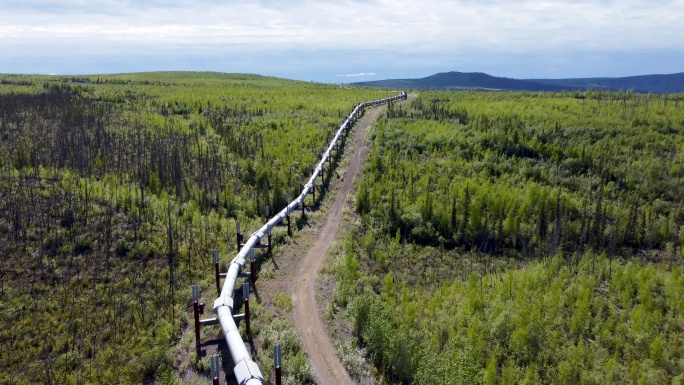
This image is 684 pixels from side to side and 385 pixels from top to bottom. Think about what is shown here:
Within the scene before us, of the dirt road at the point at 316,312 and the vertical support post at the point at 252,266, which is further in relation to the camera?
the vertical support post at the point at 252,266

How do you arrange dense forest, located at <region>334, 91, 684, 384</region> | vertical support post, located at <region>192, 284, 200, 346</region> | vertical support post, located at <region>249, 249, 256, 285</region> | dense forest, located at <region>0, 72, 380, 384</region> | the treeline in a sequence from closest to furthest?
1. vertical support post, located at <region>192, 284, 200, 346</region>
2. dense forest, located at <region>334, 91, 684, 384</region>
3. dense forest, located at <region>0, 72, 380, 384</region>
4. vertical support post, located at <region>249, 249, 256, 285</region>
5. the treeline

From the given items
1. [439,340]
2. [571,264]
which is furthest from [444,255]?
[439,340]

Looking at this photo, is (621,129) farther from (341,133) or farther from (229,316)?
(229,316)

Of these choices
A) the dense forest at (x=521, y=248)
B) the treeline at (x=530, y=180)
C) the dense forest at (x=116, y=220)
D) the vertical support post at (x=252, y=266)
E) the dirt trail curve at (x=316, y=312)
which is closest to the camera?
the dirt trail curve at (x=316, y=312)

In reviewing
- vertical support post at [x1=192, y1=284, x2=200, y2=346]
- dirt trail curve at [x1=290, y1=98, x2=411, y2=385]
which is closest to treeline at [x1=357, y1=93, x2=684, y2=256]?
dirt trail curve at [x1=290, y1=98, x2=411, y2=385]

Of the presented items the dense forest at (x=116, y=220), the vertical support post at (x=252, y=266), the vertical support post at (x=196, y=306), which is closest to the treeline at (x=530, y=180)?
the dense forest at (x=116, y=220)

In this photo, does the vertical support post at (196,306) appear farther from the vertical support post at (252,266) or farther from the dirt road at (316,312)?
the vertical support post at (252,266)

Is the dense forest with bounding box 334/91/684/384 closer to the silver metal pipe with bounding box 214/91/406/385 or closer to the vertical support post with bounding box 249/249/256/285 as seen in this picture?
the vertical support post with bounding box 249/249/256/285
